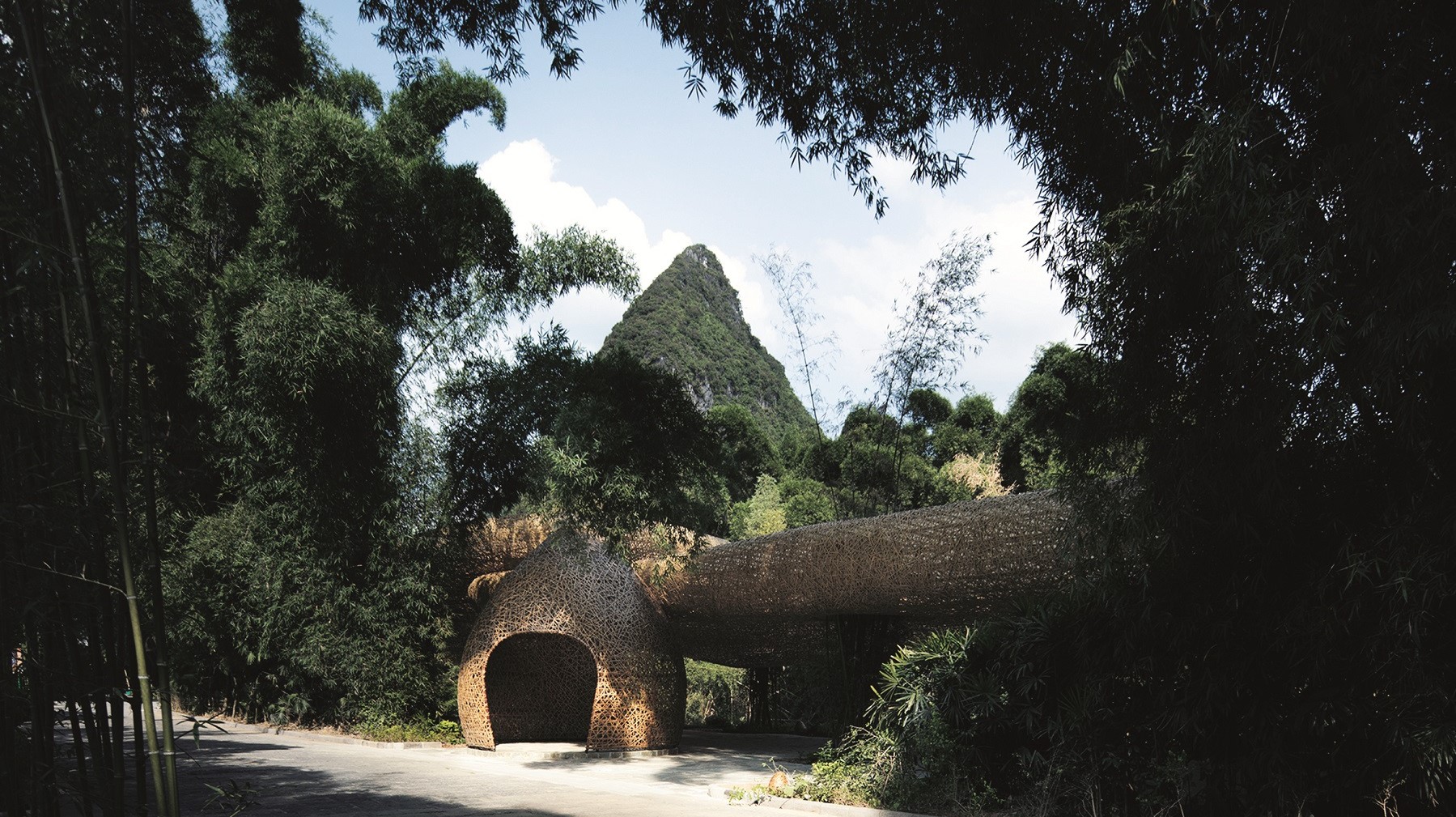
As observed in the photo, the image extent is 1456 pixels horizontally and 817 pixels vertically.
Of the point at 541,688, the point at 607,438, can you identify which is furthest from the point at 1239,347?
the point at 541,688

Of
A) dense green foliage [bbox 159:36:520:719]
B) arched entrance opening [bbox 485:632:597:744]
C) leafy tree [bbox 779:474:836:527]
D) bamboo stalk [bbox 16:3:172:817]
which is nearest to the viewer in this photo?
bamboo stalk [bbox 16:3:172:817]

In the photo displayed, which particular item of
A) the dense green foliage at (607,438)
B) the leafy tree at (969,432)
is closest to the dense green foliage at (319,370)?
the dense green foliage at (607,438)

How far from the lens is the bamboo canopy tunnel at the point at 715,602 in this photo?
935 cm

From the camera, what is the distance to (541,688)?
45.4 feet

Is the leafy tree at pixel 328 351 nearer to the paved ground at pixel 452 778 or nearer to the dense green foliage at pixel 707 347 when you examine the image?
the paved ground at pixel 452 778

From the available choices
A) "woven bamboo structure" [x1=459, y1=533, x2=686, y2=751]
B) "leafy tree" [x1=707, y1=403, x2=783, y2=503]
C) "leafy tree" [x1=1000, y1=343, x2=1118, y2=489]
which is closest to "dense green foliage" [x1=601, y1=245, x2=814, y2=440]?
"leafy tree" [x1=707, y1=403, x2=783, y2=503]

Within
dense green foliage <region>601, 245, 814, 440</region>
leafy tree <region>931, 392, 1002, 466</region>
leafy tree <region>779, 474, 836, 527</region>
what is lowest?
leafy tree <region>779, 474, 836, 527</region>

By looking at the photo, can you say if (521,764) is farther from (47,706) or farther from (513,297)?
(47,706)

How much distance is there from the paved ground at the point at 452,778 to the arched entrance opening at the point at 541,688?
191cm

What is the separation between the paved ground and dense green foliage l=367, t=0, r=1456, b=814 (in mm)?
3309

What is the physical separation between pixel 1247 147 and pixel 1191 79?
933 mm

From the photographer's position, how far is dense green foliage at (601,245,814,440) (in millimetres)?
37156

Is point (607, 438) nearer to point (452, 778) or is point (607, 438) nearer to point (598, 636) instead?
point (598, 636)

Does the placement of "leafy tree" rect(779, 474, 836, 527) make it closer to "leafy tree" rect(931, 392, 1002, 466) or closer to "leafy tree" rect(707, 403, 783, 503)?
"leafy tree" rect(931, 392, 1002, 466)
